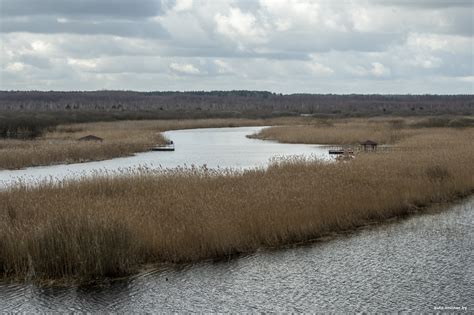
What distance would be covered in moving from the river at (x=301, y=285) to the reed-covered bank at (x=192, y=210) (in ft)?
1.50

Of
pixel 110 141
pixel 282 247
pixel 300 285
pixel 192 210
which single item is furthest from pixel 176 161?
pixel 300 285

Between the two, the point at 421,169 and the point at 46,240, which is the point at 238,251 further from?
the point at 421,169

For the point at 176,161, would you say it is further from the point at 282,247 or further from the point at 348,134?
the point at 282,247

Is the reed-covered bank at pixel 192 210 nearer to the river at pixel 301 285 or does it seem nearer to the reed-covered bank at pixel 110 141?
the river at pixel 301 285

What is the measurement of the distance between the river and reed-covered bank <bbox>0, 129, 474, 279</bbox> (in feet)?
1.50

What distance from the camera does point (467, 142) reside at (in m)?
35.1

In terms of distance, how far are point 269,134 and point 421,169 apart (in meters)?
36.3

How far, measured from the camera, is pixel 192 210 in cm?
1536

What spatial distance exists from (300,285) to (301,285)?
0.8 inches

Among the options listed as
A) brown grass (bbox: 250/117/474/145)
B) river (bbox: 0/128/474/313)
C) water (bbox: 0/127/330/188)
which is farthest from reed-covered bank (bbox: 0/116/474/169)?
river (bbox: 0/128/474/313)

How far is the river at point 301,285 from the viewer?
1102cm

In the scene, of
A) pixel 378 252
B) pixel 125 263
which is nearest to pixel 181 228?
pixel 125 263

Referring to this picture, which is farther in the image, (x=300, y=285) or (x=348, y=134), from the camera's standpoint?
(x=348, y=134)

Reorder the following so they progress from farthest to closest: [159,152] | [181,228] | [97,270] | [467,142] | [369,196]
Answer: [159,152] < [467,142] < [369,196] < [181,228] < [97,270]
